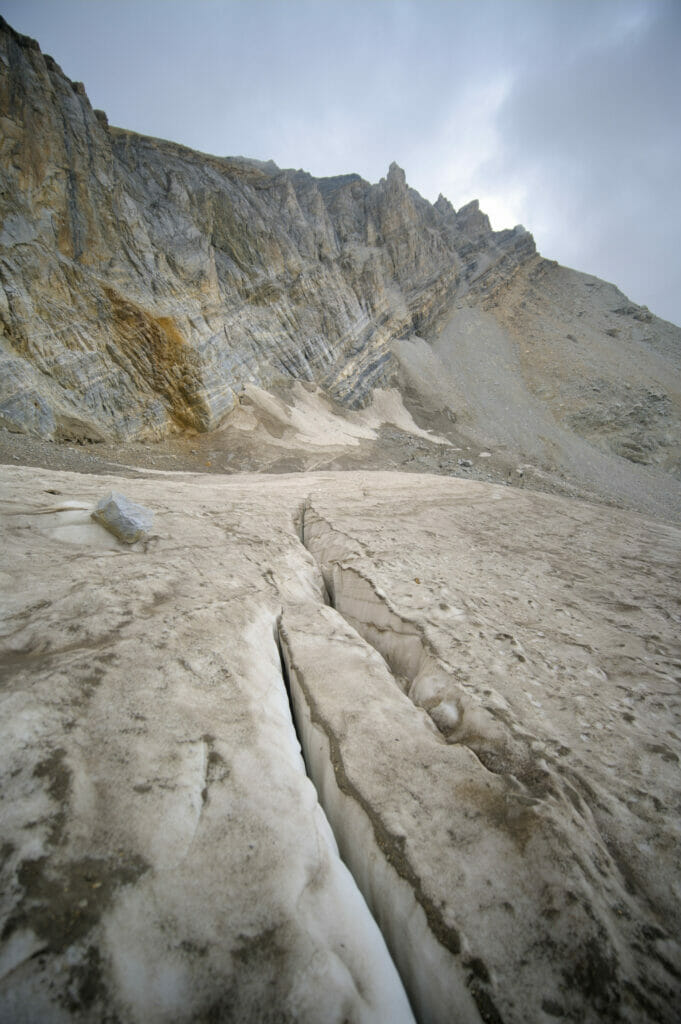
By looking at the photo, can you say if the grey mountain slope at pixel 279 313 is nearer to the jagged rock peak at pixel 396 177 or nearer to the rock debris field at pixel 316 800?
the jagged rock peak at pixel 396 177

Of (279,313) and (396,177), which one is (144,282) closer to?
(279,313)

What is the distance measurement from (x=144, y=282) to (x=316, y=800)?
17673 millimetres

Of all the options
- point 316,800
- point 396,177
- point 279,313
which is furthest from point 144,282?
point 396,177

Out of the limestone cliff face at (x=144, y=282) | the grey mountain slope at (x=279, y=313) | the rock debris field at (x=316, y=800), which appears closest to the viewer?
the rock debris field at (x=316, y=800)

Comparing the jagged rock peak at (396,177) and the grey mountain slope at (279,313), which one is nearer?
the grey mountain slope at (279,313)

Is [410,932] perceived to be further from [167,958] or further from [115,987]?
[115,987]

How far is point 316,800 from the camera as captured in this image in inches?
74.2

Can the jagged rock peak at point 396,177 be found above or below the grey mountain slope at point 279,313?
above

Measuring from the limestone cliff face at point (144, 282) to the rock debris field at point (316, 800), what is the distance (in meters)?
11.3

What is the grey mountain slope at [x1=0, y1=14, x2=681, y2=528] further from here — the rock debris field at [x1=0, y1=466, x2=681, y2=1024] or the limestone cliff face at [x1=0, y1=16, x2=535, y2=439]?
the rock debris field at [x1=0, y1=466, x2=681, y2=1024]

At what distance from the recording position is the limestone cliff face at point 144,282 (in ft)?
39.1

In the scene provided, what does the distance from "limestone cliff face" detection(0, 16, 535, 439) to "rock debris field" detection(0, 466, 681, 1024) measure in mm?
11263

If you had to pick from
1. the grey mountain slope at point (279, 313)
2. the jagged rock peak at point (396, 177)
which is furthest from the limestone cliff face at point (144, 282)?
the jagged rock peak at point (396, 177)

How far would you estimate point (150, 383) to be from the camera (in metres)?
14.4
